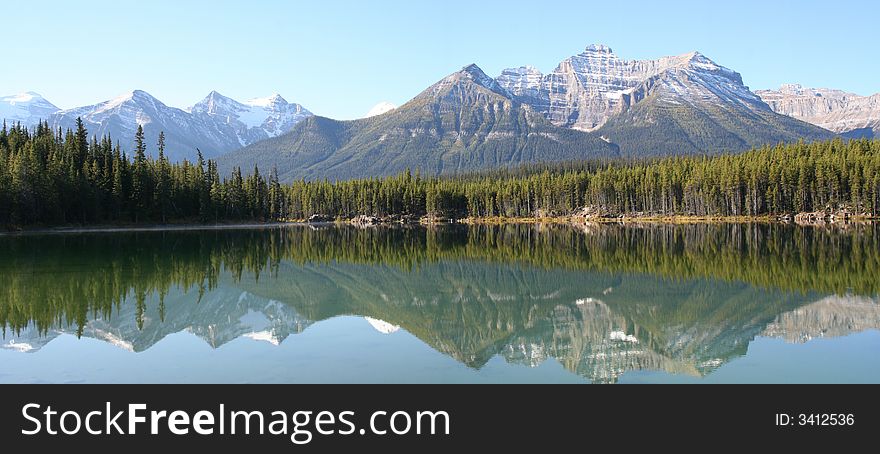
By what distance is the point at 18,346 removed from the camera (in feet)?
65.5

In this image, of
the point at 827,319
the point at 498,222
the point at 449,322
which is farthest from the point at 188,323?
the point at 498,222

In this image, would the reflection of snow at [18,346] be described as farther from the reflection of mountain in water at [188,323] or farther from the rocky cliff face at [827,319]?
the rocky cliff face at [827,319]

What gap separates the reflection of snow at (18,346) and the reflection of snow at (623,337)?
63.3 ft

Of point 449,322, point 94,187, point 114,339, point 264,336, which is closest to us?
point 114,339

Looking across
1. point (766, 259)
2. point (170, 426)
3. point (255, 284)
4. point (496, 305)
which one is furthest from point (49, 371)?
point (766, 259)

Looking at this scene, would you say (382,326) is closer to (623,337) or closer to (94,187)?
(623,337)

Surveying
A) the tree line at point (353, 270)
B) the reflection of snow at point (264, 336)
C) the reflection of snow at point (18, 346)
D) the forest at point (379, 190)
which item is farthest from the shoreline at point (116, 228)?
the reflection of snow at point (264, 336)

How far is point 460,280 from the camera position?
124ft

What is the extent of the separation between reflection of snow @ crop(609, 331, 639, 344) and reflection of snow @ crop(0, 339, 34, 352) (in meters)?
19.3

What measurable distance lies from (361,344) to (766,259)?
36264mm

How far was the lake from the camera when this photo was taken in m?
17.1

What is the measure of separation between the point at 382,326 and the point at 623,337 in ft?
29.6

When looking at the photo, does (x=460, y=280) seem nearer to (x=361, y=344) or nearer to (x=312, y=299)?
(x=312, y=299)

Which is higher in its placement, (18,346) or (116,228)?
(116,228)
